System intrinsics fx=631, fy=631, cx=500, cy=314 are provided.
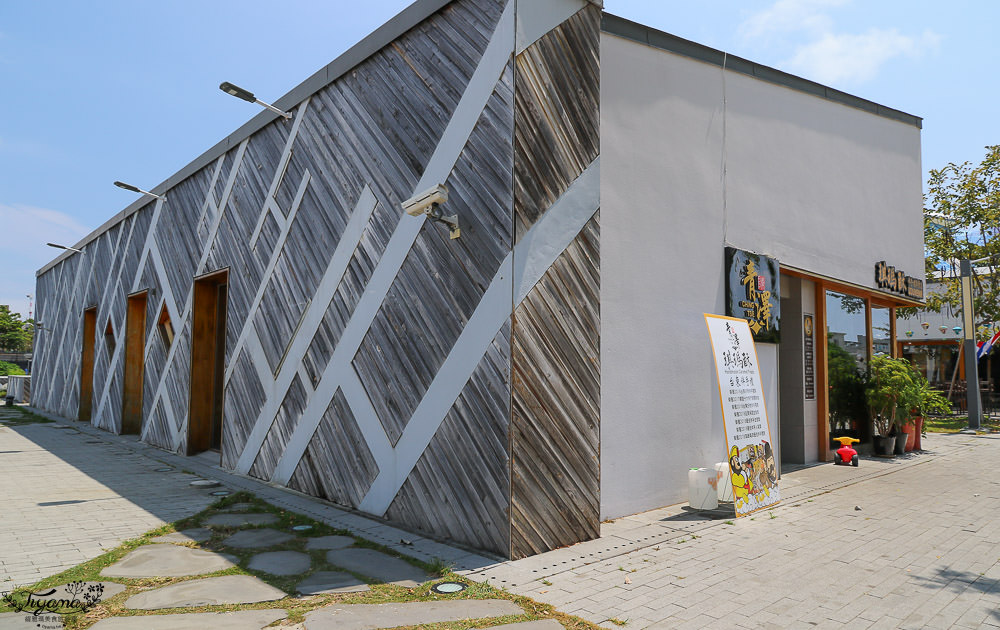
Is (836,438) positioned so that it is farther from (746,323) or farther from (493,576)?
(493,576)

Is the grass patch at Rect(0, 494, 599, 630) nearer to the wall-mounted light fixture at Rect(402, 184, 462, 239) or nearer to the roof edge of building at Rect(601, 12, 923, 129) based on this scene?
the wall-mounted light fixture at Rect(402, 184, 462, 239)

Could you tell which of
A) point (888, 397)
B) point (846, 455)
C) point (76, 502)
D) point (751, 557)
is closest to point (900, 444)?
point (888, 397)

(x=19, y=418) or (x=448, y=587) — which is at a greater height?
(x=448, y=587)

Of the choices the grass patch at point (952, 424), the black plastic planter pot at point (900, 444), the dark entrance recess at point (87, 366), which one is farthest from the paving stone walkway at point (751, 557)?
the dark entrance recess at point (87, 366)

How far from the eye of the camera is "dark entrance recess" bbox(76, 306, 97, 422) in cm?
1584

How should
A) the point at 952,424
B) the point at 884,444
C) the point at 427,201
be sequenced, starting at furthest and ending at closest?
the point at 952,424 < the point at 884,444 < the point at 427,201

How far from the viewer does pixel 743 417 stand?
20.6ft

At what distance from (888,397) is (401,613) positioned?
9.42 m

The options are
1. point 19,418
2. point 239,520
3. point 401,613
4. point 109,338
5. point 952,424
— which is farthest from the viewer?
point 19,418

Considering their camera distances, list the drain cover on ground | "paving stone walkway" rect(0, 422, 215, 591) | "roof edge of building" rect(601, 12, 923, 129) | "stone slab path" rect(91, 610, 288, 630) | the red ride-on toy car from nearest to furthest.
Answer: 1. "stone slab path" rect(91, 610, 288, 630)
2. the drain cover on ground
3. "paving stone walkway" rect(0, 422, 215, 591)
4. "roof edge of building" rect(601, 12, 923, 129)
5. the red ride-on toy car

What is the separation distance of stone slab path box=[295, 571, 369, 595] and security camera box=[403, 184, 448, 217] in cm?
280

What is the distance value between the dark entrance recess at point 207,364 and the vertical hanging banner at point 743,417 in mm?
7441

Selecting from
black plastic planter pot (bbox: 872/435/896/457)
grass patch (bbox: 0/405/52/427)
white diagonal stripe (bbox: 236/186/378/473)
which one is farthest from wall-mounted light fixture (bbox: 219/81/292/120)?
grass patch (bbox: 0/405/52/427)

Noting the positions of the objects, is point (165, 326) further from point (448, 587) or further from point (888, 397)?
point (888, 397)
